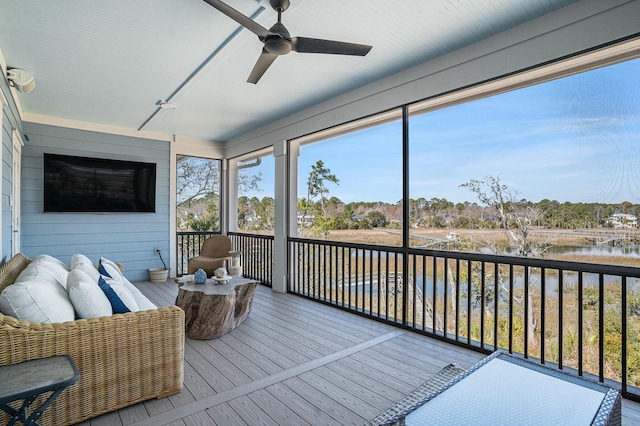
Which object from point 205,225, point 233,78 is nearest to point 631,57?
point 233,78

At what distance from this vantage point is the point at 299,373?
2.50 metres

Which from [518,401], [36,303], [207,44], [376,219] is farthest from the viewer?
[376,219]

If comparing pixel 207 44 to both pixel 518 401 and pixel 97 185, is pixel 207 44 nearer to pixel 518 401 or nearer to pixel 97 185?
pixel 518 401

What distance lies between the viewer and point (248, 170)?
6.68m

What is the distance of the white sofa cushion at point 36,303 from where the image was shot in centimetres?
180

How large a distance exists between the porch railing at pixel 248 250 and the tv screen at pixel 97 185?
3.07 feet

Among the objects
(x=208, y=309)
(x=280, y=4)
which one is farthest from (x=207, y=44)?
(x=208, y=309)

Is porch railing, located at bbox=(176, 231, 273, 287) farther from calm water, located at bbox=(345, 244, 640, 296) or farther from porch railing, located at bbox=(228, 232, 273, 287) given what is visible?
calm water, located at bbox=(345, 244, 640, 296)

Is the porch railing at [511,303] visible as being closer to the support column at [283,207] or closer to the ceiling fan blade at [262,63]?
the support column at [283,207]

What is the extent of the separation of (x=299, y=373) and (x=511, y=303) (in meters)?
1.90

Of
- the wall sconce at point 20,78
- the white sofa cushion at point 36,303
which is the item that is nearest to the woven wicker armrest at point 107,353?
the white sofa cushion at point 36,303

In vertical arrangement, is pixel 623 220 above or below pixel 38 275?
above

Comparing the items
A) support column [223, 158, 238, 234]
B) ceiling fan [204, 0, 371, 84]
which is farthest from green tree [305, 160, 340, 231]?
ceiling fan [204, 0, 371, 84]

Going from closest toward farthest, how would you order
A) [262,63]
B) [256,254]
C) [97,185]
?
[262,63] → [97,185] → [256,254]
